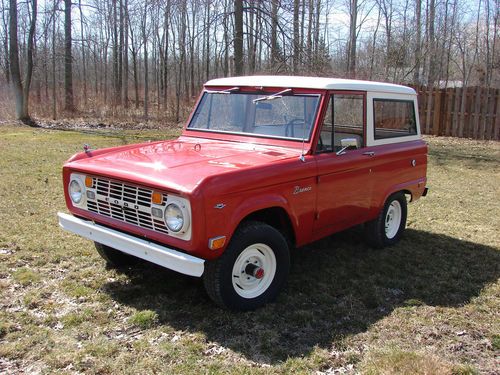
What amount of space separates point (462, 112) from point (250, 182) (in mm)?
16266

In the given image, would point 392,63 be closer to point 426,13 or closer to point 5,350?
point 426,13

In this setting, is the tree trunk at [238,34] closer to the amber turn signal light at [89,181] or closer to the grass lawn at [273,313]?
the grass lawn at [273,313]

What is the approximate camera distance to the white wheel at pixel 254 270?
12.8ft

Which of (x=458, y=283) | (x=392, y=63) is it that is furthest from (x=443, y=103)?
(x=458, y=283)

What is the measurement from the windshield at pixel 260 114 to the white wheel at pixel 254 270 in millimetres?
1189

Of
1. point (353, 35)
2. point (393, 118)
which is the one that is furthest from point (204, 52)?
point (393, 118)

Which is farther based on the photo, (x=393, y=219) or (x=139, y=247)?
(x=393, y=219)

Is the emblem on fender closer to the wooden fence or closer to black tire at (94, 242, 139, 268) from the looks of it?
black tire at (94, 242, 139, 268)

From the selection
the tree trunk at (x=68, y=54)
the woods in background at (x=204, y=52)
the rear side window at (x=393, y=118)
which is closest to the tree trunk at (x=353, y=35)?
the woods in background at (x=204, y=52)

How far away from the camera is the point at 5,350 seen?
3348 millimetres

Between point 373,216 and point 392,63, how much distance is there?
21.8 m

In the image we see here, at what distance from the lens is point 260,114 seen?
487 cm

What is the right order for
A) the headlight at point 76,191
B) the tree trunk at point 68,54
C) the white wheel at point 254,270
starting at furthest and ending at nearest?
1. the tree trunk at point 68,54
2. the headlight at point 76,191
3. the white wheel at point 254,270

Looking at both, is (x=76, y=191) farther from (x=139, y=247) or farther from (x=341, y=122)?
(x=341, y=122)
